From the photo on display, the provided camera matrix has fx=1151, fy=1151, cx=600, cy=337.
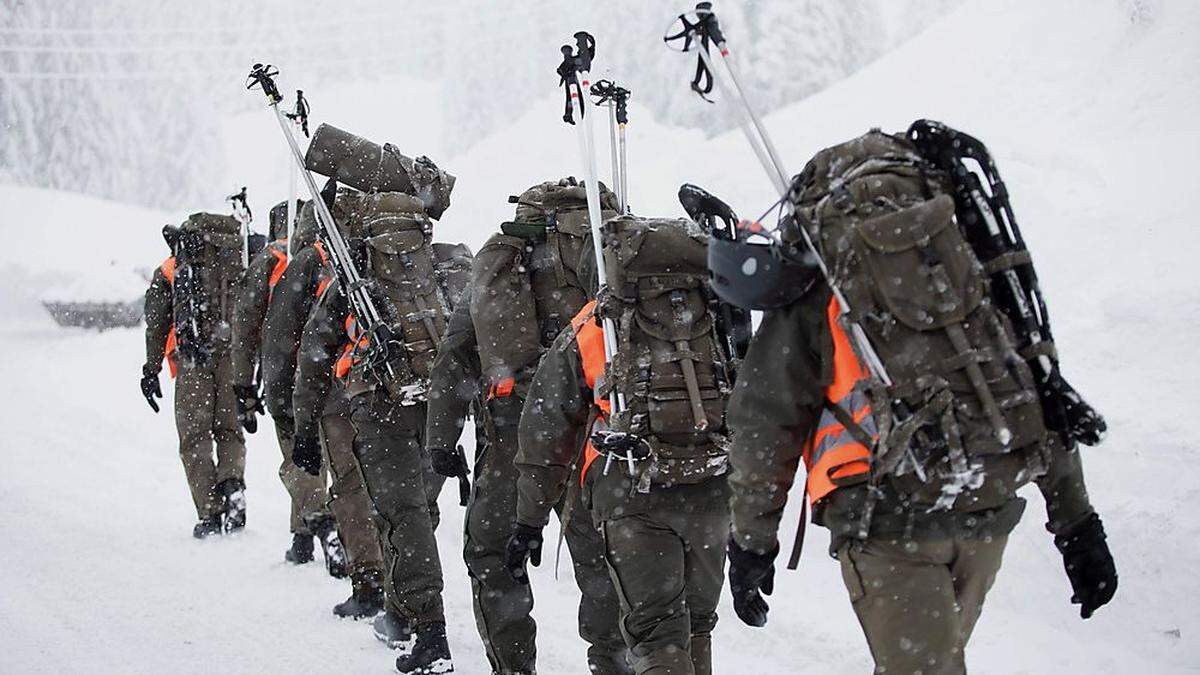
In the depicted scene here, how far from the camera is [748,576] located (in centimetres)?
345

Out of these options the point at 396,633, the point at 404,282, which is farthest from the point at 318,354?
the point at 396,633

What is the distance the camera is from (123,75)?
112ft

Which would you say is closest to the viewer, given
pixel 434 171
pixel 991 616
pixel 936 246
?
pixel 936 246

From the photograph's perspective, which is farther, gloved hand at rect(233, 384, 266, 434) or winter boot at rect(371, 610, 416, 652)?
gloved hand at rect(233, 384, 266, 434)

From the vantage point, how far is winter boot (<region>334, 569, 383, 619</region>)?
7.21 m

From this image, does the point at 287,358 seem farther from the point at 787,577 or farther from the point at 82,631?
the point at 787,577

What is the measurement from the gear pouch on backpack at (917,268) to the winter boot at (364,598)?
499cm

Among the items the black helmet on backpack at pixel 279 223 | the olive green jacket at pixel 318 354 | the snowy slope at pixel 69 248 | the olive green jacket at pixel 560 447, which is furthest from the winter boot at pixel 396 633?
the snowy slope at pixel 69 248

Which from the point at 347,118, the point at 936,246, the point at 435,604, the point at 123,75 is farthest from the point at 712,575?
the point at 123,75

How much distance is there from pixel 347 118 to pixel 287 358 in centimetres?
2823

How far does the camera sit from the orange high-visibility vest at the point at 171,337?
32.3 ft

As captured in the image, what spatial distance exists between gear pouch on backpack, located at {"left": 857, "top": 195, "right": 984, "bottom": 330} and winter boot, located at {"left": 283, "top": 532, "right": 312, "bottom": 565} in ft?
21.3

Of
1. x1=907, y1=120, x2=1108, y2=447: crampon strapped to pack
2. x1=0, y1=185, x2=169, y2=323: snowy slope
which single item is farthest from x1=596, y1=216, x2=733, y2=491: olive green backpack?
x1=0, y1=185, x2=169, y2=323: snowy slope

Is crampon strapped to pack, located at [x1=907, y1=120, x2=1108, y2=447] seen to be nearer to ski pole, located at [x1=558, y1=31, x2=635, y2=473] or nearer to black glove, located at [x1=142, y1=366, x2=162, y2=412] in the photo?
ski pole, located at [x1=558, y1=31, x2=635, y2=473]
